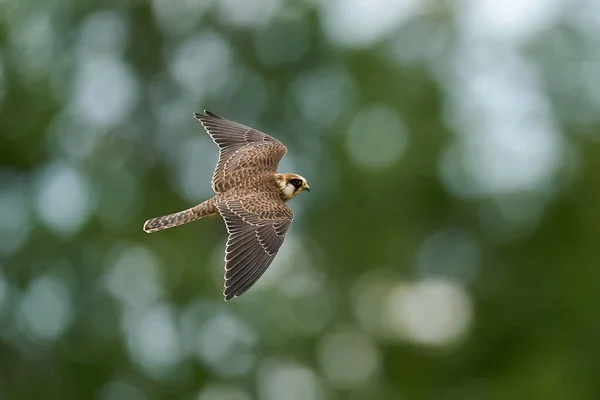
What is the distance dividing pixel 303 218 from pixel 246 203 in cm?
2141

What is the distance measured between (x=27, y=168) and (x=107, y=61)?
3049 mm

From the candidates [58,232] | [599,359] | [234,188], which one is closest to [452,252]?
[599,359]

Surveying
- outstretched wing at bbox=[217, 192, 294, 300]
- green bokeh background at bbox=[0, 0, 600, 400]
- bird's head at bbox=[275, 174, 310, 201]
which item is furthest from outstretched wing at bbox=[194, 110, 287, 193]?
green bokeh background at bbox=[0, 0, 600, 400]

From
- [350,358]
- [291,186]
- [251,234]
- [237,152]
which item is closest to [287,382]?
[350,358]

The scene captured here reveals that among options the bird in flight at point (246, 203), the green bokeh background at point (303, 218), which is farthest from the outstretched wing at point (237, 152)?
the green bokeh background at point (303, 218)

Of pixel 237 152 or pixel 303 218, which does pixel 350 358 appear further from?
pixel 237 152

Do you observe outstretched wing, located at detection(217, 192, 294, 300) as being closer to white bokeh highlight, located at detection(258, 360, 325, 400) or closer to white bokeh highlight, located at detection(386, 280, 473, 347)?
white bokeh highlight, located at detection(258, 360, 325, 400)

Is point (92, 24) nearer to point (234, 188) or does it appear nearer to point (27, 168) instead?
point (27, 168)

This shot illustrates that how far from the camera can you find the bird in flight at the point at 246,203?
8.25 m

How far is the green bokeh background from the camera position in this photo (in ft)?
90.9

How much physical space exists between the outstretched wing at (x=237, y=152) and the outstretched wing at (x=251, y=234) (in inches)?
16.5

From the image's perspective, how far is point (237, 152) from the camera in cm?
999

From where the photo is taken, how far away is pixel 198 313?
27.6m

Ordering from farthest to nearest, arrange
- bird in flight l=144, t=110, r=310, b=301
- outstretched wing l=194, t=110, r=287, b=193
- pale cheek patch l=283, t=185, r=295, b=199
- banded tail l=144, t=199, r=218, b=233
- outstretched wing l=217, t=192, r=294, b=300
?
outstretched wing l=194, t=110, r=287, b=193
pale cheek patch l=283, t=185, r=295, b=199
banded tail l=144, t=199, r=218, b=233
bird in flight l=144, t=110, r=310, b=301
outstretched wing l=217, t=192, r=294, b=300
